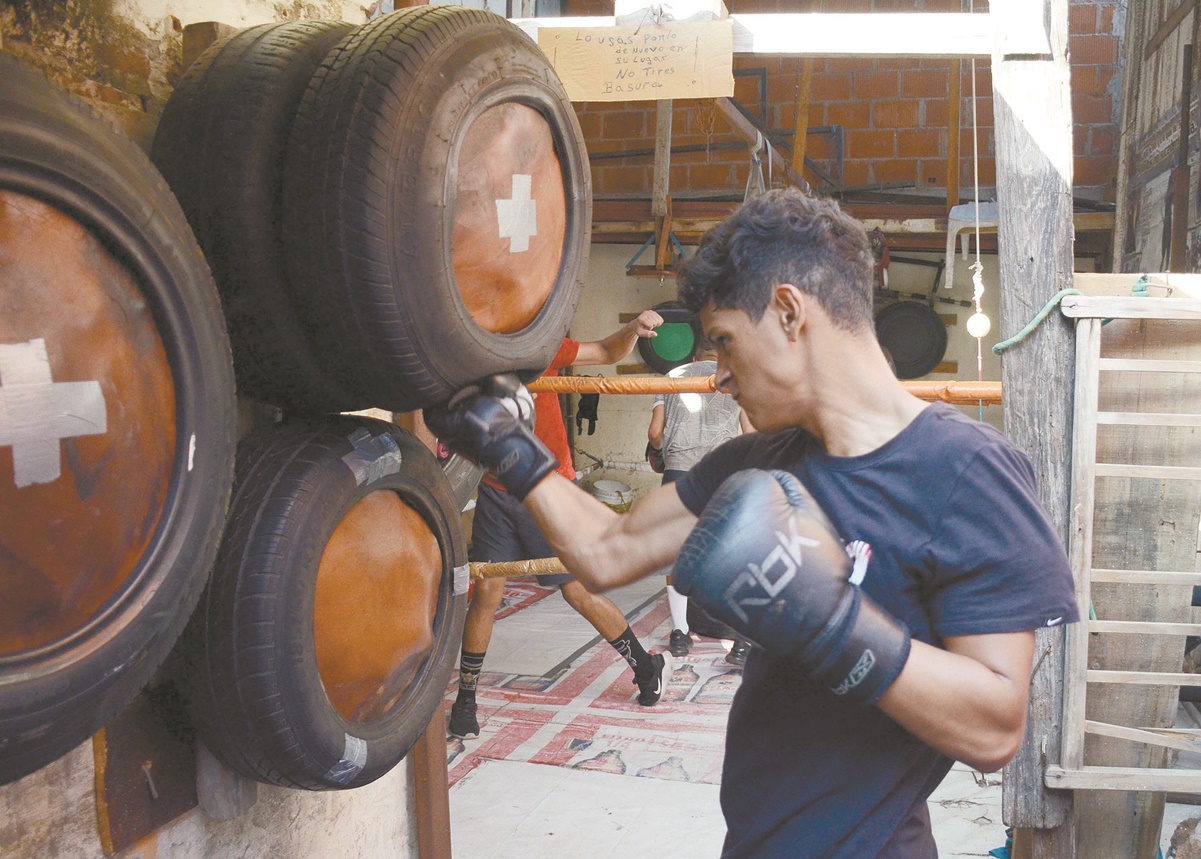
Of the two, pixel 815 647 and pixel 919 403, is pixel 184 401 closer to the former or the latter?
pixel 815 647

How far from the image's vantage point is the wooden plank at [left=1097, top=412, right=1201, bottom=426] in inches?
93.6

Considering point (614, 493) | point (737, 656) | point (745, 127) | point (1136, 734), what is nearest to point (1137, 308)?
point (1136, 734)

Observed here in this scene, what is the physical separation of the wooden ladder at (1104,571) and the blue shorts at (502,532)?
2.04 meters

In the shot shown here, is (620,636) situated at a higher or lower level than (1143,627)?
lower

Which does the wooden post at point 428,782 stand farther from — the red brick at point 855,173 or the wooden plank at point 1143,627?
the red brick at point 855,173

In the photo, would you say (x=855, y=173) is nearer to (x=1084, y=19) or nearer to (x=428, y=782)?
(x=1084, y=19)

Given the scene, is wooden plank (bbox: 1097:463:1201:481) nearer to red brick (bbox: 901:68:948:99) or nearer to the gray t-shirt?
the gray t-shirt

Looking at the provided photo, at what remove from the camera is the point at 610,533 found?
1.52 meters

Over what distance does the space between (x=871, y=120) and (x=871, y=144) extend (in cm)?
19

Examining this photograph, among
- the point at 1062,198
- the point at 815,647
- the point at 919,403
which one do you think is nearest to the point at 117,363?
the point at 815,647

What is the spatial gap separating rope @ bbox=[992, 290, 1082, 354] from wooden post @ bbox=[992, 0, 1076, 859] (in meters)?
0.02

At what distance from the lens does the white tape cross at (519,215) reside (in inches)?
60.1

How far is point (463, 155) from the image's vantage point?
145cm

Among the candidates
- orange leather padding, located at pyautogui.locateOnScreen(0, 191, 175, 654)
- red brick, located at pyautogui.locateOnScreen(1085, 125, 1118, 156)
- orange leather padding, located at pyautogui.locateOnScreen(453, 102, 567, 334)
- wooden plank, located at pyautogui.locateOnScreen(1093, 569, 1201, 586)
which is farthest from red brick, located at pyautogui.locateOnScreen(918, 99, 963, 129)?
orange leather padding, located at pyautogui.locateOnScreen(0, 191, 175, 654)
